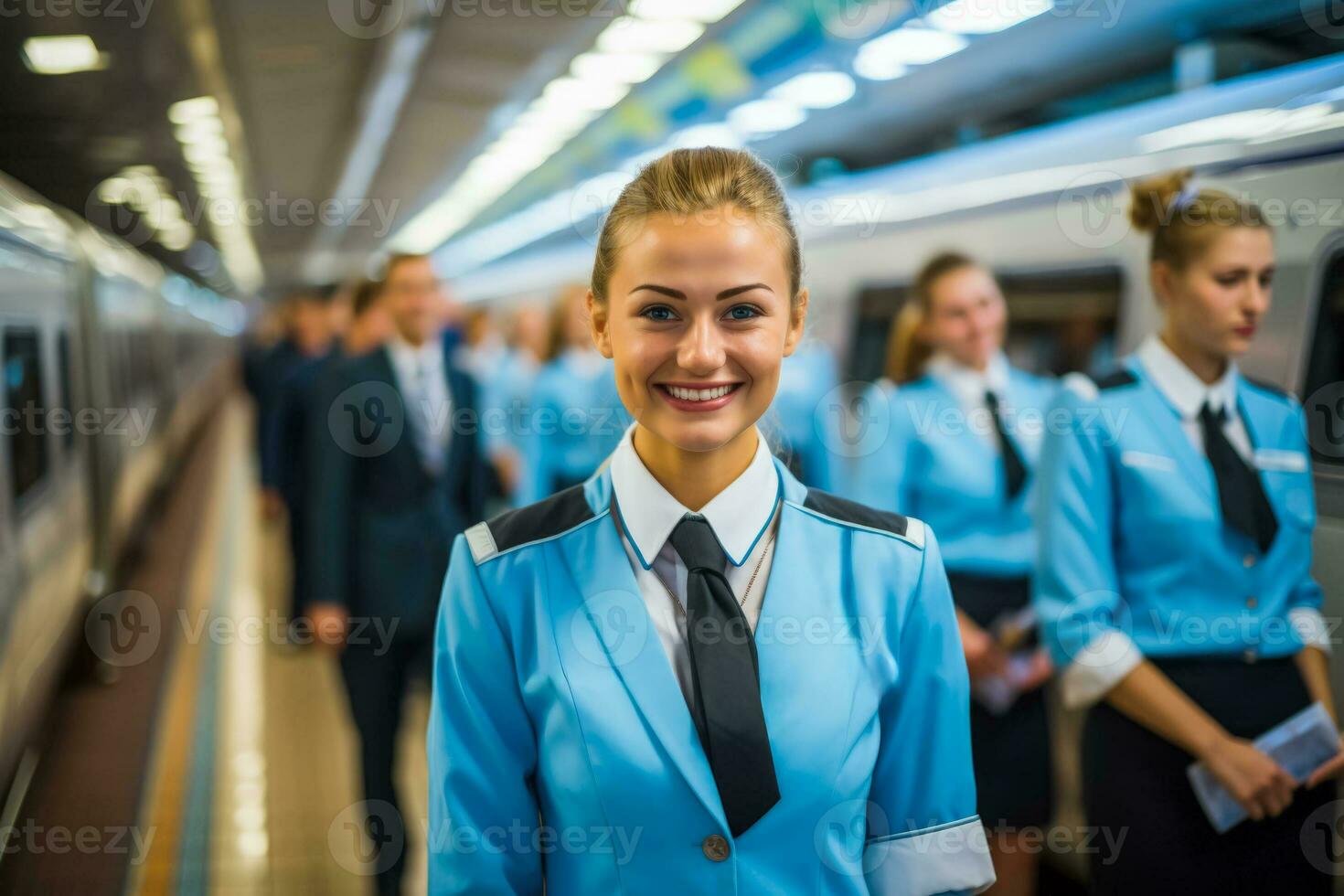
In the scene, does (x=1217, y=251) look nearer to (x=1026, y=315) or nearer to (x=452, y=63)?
(x=1026, y=315)

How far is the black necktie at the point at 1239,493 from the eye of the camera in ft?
6.34

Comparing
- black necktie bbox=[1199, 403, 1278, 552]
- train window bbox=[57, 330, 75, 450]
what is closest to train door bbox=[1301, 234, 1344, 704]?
black necktie bbox=[1199, 403, 1278, 552]

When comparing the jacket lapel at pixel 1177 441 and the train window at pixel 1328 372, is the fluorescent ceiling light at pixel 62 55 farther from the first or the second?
the train window at pixel 1328 372

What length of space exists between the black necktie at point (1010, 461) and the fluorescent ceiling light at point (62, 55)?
4597 mm

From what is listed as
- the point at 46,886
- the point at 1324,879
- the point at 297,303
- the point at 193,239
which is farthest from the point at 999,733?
the point at 193,239

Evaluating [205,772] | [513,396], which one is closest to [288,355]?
[513,396]

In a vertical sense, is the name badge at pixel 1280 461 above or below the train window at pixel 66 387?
below

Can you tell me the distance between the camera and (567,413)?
4750 mm

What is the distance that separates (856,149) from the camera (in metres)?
6.92

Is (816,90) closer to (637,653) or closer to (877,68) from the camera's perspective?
(877,68)

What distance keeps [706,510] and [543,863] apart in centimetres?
52
